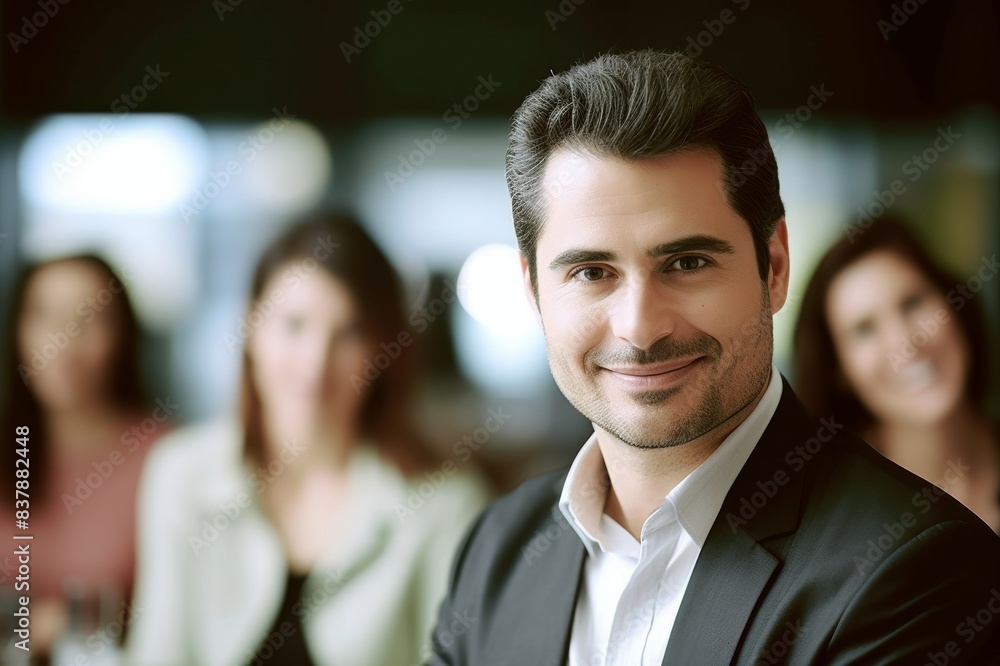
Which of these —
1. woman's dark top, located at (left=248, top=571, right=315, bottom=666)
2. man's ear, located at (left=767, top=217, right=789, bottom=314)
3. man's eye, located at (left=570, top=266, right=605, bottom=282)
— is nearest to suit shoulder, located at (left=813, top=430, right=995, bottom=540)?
man's ear, located at (left=767, top=217, right=789, bottom=314)

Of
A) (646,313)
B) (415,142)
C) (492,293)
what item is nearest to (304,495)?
(492,293)

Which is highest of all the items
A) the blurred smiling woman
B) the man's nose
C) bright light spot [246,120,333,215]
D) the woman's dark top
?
bright light spot [246,120,333,215]

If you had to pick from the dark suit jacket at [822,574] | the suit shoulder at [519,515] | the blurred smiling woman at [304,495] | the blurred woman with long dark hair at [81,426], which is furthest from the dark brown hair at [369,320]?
the dark suit jacket at [822,574]

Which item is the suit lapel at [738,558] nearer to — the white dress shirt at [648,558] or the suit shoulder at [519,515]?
the white dress shirt at [648,558]

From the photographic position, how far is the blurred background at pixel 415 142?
7.86 feet

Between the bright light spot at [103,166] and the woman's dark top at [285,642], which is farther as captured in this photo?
the bright light spot at [103,166]

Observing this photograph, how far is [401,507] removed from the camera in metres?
2.40

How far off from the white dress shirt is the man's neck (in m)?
0.01

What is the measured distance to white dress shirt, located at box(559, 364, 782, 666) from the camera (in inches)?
46.3

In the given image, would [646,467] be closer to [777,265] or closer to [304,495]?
[777,265]

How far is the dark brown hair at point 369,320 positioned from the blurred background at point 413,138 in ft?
0.19

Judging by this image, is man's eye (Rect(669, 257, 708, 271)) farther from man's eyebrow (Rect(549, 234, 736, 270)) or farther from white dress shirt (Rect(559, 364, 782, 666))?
white dress shirt (Rect(559, 364, 782, 666))

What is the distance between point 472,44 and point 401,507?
129cm

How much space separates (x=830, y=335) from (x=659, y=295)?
1254 mm
